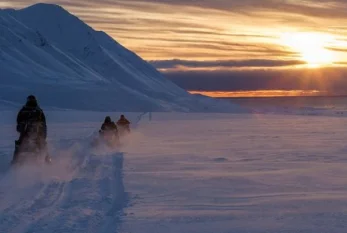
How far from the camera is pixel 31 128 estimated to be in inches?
551

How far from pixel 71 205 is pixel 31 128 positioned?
5630 millimetres

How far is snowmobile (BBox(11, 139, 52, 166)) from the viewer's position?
44.3 feet

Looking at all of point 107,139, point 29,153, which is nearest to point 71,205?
point 29,153

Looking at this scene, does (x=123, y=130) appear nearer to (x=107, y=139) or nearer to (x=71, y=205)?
(x=107, y=139)

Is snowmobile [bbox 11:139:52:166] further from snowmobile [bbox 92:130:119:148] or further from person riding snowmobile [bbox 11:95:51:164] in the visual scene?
snowmobile [bbox 92:130:119:148]

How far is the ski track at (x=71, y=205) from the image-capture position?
7.34 metres

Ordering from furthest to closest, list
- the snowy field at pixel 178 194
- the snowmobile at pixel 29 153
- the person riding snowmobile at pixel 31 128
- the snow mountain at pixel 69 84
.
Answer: the snow mountain at pixel 69 84 < the person riding snowmobile at pixel 31 128 < the snowmobile at pixel 29 153 < the snowy field at pixel 178 194

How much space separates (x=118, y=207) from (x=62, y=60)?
565 ft

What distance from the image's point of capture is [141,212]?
830 cm

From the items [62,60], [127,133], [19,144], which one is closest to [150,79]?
[62,60]

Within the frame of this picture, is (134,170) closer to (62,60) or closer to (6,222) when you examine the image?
(6,222)

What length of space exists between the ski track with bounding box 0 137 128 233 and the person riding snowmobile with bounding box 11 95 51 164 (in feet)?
4.98

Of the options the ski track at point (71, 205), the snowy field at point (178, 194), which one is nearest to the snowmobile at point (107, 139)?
the snowy field at point (178, 194)

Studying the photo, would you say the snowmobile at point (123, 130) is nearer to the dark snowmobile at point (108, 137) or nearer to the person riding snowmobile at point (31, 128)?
the dark snowmobile at point (108, 137)
